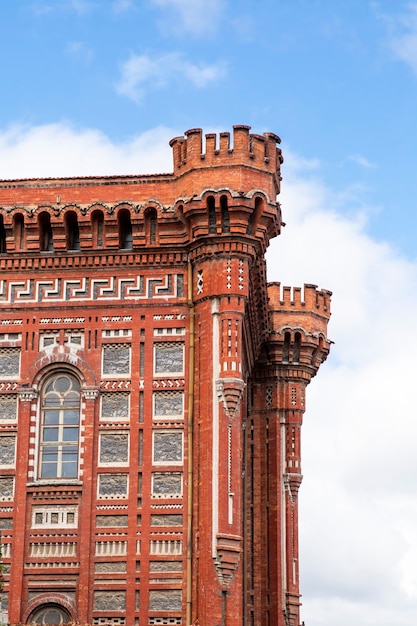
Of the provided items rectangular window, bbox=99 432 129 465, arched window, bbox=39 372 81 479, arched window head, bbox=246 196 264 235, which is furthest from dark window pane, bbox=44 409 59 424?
arched window head, bbox=246 196 264 235

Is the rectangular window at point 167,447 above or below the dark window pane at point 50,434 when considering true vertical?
below

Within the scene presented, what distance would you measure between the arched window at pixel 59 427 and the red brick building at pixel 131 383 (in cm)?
4

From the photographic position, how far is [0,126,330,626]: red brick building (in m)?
35.2

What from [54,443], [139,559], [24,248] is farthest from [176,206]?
[139,559]

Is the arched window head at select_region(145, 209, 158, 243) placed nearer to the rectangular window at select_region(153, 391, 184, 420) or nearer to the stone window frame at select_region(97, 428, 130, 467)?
the rectangular window at select_region(153, 391, 184, 420)

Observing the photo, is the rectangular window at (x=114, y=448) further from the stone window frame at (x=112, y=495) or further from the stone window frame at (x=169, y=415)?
the stone window frame at (x=169, y=415)

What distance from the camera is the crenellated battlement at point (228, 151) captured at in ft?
123

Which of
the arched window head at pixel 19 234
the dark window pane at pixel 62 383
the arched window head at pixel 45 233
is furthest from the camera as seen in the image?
the arched window head at pixel 19 234

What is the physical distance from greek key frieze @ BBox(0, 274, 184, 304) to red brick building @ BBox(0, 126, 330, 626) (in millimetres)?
42

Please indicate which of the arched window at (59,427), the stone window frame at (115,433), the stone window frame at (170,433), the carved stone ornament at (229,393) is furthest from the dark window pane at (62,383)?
the carved stone ornament at (229,393)

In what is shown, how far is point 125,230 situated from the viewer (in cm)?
3847

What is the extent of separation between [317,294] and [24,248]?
12933mm

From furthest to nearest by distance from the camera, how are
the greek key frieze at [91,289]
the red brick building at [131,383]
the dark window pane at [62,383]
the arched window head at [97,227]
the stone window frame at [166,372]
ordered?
the arched window head at [97,227]
the greek key frieze at [91,289]
the dark window pane at [62,383]
the stone window frame at [166,372]
the red brick building at [131,383]

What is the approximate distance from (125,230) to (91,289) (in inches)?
75.1
